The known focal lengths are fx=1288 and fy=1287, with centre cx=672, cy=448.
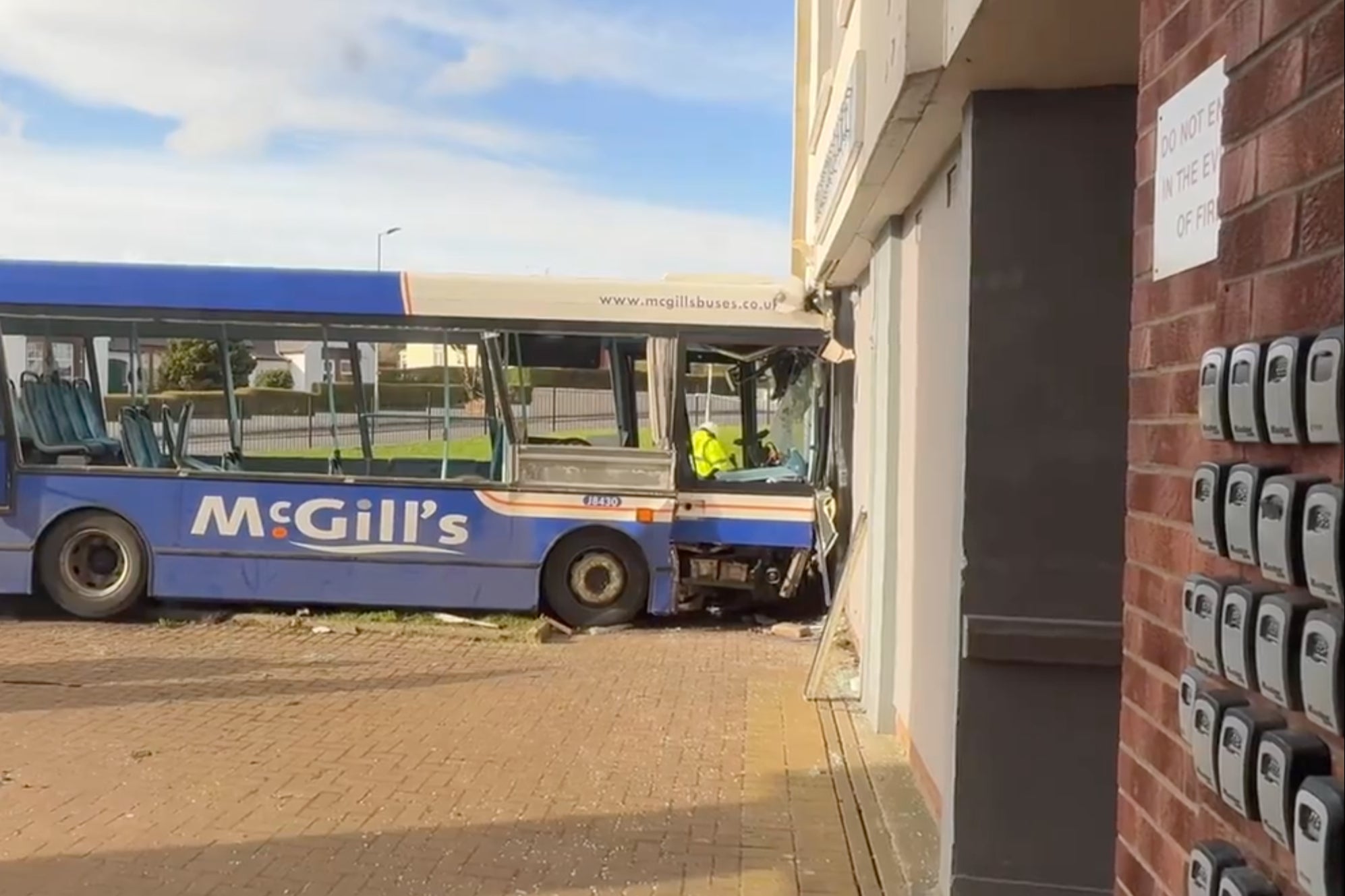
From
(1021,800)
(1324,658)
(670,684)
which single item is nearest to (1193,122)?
(1324,658)

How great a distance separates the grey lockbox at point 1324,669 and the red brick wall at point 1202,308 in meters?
0.07

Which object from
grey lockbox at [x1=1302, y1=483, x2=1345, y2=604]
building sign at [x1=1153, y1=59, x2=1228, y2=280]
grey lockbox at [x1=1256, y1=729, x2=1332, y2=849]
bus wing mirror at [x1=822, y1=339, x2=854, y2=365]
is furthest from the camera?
bus wing mirror at [x1=822, y1=339, x2=854, y2=365]

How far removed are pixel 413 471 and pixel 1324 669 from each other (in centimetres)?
991

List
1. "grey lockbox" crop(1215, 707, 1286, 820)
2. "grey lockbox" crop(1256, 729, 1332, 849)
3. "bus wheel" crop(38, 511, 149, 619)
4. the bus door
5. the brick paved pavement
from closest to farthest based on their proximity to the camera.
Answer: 1. "grey lockbox" crop(1256, 729, 1332, 849)
2. "grey lockbox" crop(1215, 707, 1286, 820)
3. the brick paved pavement
4. the bus door
5. "bus wheel" crop(38, 511, 149, 619)

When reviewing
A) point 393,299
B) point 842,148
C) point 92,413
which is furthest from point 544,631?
point 842,148

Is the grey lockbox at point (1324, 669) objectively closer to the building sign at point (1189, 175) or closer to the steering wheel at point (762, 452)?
the building sign at point (1189, 175)

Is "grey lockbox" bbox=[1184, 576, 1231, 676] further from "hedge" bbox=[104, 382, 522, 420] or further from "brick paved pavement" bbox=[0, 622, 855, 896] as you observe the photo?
"hedge" bbox=[104, 382, 522, 420]

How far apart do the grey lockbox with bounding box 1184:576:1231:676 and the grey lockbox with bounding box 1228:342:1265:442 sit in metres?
0.25

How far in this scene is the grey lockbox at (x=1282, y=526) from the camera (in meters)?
1.71

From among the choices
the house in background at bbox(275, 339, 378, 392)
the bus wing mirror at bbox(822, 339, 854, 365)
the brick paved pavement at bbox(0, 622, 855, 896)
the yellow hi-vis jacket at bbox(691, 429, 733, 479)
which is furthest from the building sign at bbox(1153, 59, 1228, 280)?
the house in background at bbox(275, 339, 378, 392)

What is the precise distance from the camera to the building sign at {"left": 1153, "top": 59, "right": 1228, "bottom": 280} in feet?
7.22

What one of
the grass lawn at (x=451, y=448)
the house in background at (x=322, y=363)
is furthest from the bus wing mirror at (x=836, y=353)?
the house in background at (x=322, y=363)

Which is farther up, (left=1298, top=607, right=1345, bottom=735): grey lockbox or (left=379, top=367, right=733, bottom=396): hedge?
(left=379, top=367, right=733, bottom=396): hedge

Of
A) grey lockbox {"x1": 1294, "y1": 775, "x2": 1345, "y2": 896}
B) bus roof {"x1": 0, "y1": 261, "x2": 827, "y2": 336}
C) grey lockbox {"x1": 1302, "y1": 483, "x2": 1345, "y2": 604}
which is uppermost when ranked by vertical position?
bus roof {"x1": 0, "y1": 261, "x2": 827, "y2": 336}
